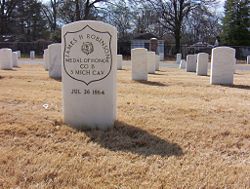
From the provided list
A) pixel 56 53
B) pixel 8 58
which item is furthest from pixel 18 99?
pixel 8 58

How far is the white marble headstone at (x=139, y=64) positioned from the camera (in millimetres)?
13305

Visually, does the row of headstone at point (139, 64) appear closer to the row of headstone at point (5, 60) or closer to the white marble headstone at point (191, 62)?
the row of headstone at point (5, 60)

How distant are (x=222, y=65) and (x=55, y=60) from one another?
5506 millimetres

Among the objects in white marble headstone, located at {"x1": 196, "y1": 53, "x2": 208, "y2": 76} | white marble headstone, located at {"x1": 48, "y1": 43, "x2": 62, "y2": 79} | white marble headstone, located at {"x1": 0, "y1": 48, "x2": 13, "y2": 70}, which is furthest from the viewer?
white marble headstone, located at {"x1": 0, "y1": 48, "x2": 13, "y2": 70}

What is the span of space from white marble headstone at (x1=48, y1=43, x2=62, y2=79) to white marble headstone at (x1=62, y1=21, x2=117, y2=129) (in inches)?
302

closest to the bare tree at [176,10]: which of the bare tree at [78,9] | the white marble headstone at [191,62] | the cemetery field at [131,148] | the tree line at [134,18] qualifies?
the tree line at [134,18]

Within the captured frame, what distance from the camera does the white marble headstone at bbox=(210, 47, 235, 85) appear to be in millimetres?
12344

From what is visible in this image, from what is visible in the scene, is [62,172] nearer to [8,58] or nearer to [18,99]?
[18,99]

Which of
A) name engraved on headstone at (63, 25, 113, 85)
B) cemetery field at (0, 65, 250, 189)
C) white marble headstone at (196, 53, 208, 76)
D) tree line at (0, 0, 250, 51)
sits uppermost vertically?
tree line at (0, 0, 250, 51)

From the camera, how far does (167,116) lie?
260 inches

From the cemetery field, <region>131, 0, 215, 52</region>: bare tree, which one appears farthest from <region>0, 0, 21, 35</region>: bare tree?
the cemetery field

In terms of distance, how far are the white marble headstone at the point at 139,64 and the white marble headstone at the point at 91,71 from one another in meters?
7.66

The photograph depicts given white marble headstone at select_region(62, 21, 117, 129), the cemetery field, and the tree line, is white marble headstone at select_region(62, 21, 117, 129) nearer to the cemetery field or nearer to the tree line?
the cemetery field

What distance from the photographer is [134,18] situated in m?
61.0
